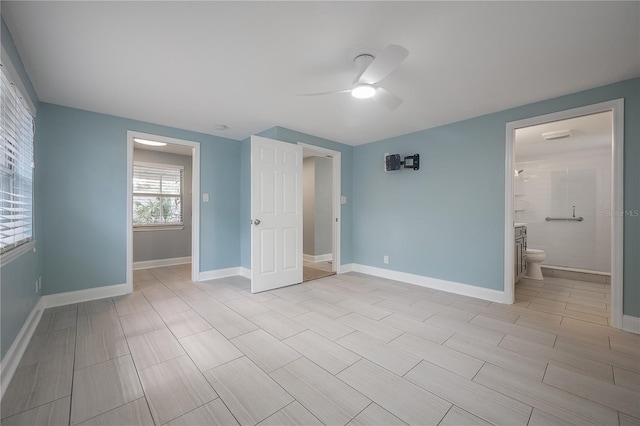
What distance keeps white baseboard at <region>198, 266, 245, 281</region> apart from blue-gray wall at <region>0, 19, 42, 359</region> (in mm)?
1814

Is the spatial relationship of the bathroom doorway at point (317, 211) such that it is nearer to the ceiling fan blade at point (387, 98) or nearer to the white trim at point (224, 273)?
the white trim at point (224, 273)

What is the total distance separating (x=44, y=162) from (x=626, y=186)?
6.02 metres

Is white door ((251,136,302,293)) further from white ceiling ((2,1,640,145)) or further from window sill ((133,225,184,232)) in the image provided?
window sill ((133,225,184,232))

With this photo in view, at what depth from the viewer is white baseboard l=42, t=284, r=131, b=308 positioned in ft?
9.79

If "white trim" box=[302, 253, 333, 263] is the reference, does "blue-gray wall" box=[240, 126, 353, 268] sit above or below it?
above

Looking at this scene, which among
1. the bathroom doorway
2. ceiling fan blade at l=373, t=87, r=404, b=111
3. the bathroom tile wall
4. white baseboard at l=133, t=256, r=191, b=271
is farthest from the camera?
the bathroom doorway

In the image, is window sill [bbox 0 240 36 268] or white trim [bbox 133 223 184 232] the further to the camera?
white trim [bbox 133 223 184 232]

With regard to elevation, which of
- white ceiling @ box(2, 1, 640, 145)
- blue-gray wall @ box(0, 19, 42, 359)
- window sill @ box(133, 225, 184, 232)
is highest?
white ceiling @ box(2, 1, 640, 145)

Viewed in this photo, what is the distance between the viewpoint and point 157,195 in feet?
17.4

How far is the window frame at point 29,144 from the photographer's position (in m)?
1.78

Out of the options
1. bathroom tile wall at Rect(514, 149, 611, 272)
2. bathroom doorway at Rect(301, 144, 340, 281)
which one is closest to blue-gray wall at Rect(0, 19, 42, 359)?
bathroom doorway at Rect(301, 144, 340, 281)

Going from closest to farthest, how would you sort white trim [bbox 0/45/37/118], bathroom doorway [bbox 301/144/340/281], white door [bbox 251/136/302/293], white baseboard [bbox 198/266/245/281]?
1. white trim [bbox 0/45/37/118]
2. white door [bbox 251/136/302/293]
3. white baseboard [bbox 198/266/245/281]
4. bathroom doorway [bbox 301/144/340/281]

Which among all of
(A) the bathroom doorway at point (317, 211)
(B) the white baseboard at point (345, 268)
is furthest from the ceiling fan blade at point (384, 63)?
(A) the bathroom doorway at point (317, 211)

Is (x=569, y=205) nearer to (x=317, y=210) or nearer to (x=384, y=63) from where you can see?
(x=317, y=210)
